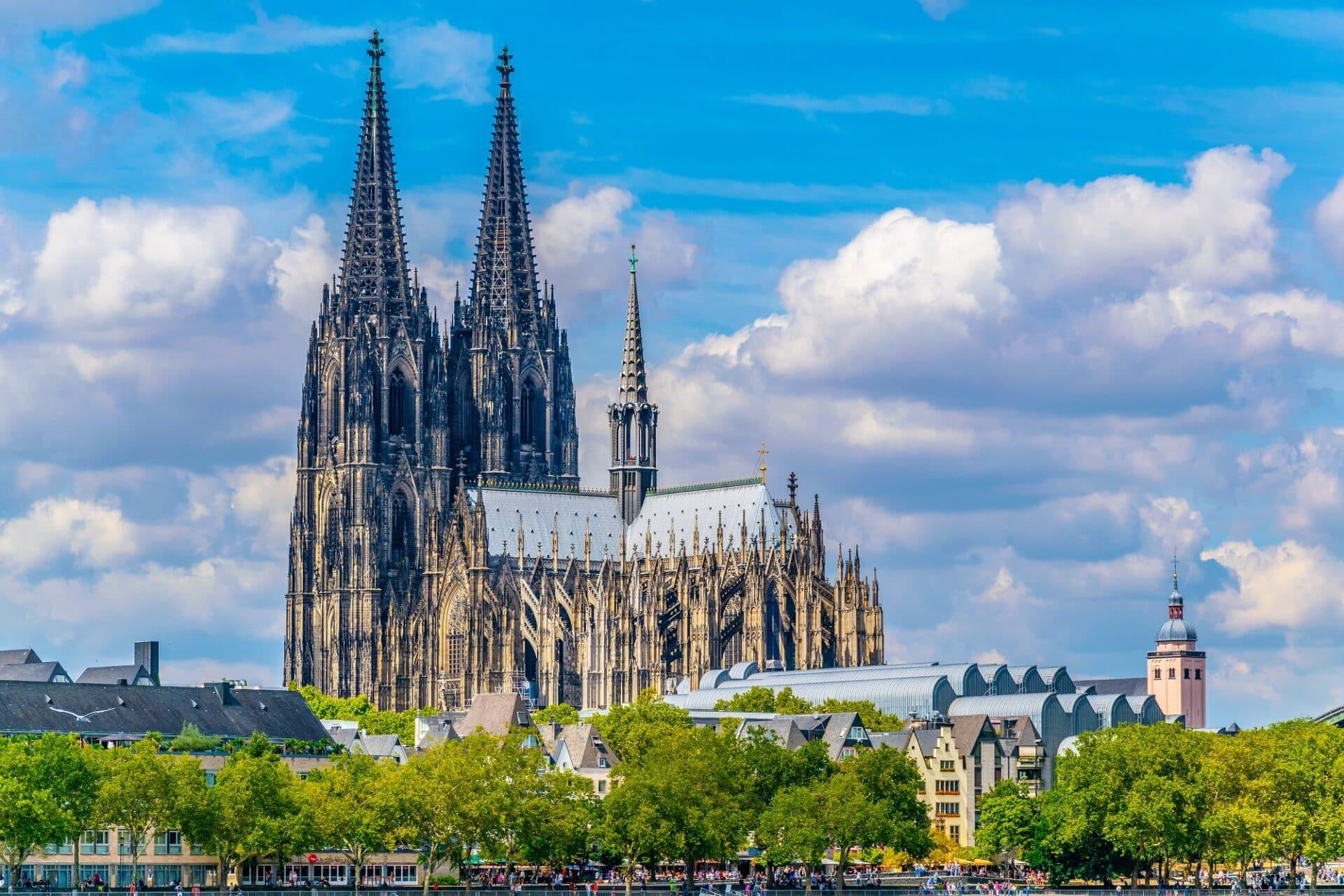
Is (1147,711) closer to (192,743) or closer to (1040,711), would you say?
(1040,711)

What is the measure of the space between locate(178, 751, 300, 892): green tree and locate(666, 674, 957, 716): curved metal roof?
6802cm

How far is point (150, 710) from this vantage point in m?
136

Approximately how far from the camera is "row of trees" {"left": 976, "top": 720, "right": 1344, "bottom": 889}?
129m

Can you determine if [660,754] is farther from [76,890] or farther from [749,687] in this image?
[749,687]

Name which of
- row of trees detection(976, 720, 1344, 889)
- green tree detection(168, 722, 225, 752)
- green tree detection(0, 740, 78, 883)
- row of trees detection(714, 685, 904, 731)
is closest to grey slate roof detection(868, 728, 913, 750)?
row of trees detection(714, 685, 904, 731)

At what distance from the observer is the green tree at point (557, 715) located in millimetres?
177875

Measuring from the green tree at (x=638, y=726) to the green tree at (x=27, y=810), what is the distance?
39776mm

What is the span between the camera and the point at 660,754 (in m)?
132

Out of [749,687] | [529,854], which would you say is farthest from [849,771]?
[749,687]

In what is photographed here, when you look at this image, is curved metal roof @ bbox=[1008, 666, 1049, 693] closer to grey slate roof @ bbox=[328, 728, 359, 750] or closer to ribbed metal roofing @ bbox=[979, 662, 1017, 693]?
ribbed metal roofing @ bbox=[979, 662, 1017, 693]

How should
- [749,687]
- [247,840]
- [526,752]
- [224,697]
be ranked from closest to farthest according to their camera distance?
1. [247,840]
2. [526,752]
3. [224,697]
4. [749,687]

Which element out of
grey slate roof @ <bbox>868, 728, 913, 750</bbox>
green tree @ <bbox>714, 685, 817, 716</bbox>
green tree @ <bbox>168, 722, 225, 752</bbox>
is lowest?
green tree @ <bbox>168, 722, 225, 752</bbox>

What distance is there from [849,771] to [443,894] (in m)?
23.7

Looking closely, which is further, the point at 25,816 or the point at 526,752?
the point at 526,752
